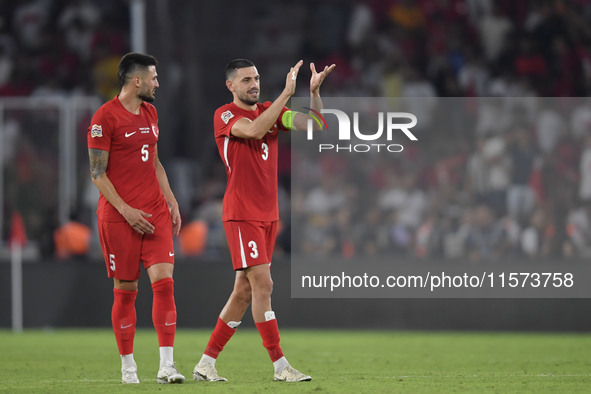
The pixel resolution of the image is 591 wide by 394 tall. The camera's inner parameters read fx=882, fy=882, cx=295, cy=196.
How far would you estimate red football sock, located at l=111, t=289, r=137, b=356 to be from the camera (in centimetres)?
626

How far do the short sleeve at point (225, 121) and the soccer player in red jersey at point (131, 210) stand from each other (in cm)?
51

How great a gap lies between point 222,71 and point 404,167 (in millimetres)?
5851

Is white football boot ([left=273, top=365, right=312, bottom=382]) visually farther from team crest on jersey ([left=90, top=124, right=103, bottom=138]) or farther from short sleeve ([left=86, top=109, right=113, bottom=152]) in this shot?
team crest on jersey ([left=90, top=124, right=103, bottom=138])

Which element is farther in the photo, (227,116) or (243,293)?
(243,293)

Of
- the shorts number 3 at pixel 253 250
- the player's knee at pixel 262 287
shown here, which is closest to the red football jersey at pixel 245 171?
the shorts number 3 at pixel 253 250

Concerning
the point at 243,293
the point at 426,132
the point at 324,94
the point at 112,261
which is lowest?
the point at 243,293

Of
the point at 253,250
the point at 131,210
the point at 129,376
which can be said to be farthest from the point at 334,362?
the point at 131,210

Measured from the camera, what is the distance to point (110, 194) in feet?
20.2

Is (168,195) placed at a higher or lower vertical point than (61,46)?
lower

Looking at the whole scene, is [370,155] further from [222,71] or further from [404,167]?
[222,71]

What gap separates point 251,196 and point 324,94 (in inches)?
348

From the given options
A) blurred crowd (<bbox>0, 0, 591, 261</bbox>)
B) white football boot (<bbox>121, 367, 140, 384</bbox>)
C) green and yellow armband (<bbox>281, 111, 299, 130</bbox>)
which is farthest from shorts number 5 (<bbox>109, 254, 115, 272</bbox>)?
blurred crowd (<bbox>0, 0, 591, 261</bbox>)

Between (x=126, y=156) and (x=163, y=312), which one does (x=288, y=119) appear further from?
(x=163, y=312)

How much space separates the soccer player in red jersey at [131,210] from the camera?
6.16 metres
